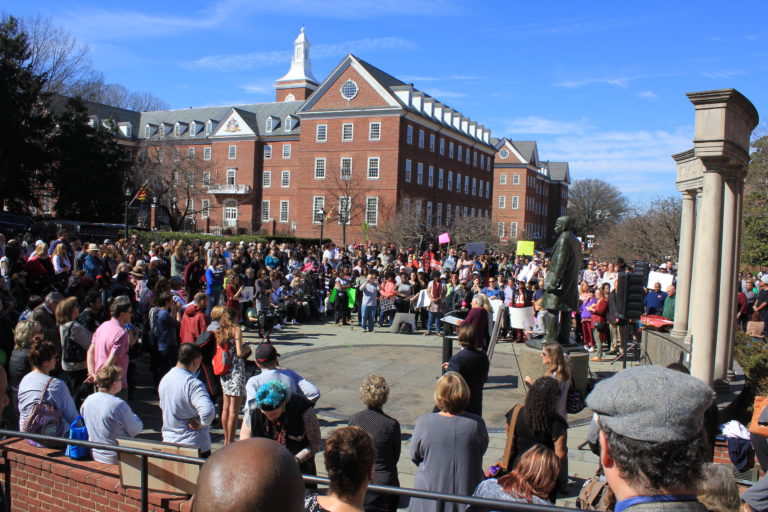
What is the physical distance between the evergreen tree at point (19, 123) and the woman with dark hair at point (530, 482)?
1550 inches

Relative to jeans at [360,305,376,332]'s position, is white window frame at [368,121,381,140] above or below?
above

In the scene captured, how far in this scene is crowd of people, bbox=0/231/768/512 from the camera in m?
2.16

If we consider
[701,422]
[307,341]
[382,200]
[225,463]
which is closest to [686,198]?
[307,341]

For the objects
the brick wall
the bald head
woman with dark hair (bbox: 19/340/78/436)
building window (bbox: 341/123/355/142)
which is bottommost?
the brick wall

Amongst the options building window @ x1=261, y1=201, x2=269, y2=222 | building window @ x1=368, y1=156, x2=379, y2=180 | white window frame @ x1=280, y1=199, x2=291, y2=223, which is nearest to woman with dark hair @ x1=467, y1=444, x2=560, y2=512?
building window @ x1=368, y1=156, x2=379, y2=180

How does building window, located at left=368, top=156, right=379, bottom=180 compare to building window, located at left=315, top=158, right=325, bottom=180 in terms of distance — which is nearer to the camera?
building window, located at left=368, top=156, right=379, bottom=180

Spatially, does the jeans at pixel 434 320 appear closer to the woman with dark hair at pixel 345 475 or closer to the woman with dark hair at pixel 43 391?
the woman with dark hair at pixel 43 391

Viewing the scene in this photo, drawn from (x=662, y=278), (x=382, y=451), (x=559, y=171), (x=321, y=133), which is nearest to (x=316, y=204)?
(x=321, y=133)

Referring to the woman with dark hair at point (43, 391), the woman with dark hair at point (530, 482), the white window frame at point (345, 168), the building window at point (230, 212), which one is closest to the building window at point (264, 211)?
the building window at point (230, 212)

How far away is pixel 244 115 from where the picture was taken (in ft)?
227

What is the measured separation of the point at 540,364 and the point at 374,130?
46.9 metres

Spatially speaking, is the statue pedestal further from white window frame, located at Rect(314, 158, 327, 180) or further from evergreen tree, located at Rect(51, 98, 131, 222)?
white window frame, located at Rect(314, 158, 327, 180)

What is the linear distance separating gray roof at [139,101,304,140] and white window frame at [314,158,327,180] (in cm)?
1045

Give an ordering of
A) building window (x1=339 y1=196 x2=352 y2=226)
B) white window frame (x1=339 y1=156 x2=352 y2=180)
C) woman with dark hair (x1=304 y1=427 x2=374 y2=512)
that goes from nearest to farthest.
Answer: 1. woman with dark hair (x1=304 y1=427 x2=374 y2=512)
2. building window (x1=339 y1=196 x2=352 y2=226)
3. white window frame (x1=339 y1=156 x2=352 y2=180)
